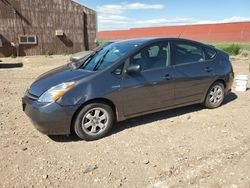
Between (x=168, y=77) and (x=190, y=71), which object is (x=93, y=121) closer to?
(x=168, y=77)

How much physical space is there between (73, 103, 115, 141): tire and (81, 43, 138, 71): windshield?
712mm

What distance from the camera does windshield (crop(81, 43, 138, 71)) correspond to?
4635 mm

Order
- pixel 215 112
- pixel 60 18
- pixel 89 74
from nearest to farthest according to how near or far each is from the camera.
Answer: pixel 89 74
pixel 215 112
pixel 60 18

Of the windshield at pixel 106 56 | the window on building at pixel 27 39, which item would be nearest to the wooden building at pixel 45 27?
the window on building at pixel 27 39

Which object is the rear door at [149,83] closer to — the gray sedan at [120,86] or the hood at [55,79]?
the gray sedan at [120,86]

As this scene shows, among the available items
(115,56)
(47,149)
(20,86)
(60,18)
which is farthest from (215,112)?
(60,18)

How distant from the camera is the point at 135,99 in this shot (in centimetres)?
464

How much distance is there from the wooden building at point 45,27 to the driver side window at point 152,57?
1658cm

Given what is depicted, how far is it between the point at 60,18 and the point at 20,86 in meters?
13.6

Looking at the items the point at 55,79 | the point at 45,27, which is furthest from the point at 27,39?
the point at 55,79

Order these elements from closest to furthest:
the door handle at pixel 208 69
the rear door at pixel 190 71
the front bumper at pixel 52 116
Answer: the front bumper at pixel 52 116 → the rear door at pixel 190 71 → the door handle at pixel 208 69

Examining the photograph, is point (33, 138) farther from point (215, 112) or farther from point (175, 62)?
point (215, 112)

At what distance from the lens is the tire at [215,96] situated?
19.1 feet

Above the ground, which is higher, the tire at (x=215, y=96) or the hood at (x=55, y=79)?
the hood at (x=55, y=79)
